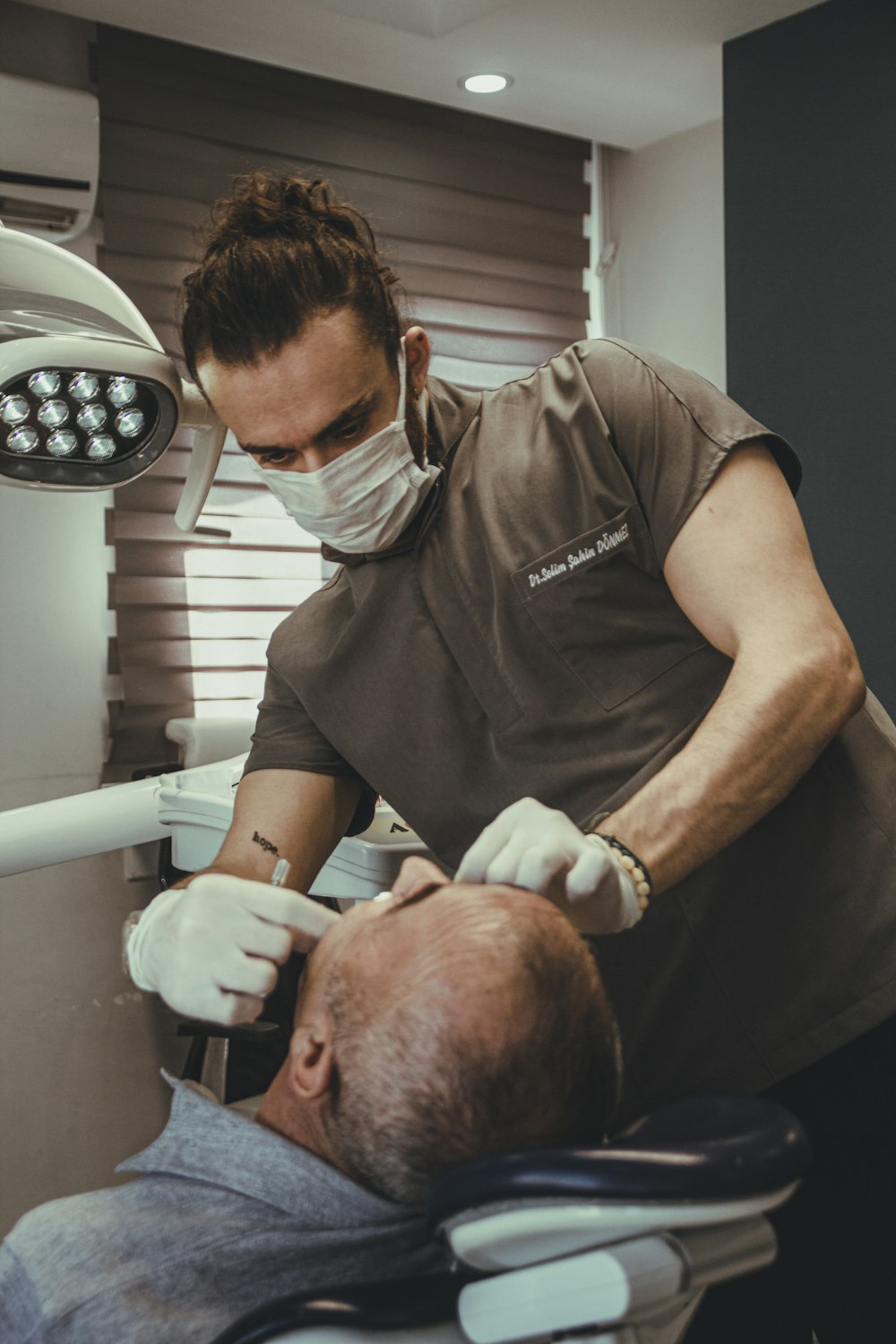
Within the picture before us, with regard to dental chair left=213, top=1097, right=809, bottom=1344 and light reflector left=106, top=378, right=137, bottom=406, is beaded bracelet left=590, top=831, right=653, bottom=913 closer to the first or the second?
dental chair left=213, top=1097, right=809, bottom=1344

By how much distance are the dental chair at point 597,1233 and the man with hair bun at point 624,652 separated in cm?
36

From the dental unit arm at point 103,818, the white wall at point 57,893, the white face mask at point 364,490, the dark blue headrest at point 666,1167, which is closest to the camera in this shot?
the dark blue headrest at point 666,1167

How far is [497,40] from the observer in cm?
252

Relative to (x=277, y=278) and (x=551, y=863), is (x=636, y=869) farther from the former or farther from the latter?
(x=277, y=278)

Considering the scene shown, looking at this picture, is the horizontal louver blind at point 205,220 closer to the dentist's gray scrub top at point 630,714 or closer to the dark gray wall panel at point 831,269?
the dark gray wall panel at point 831,269

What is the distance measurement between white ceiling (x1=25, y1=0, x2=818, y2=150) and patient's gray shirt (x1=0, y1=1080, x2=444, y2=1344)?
2.21 meters

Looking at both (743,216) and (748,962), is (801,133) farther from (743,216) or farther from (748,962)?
(748,962)

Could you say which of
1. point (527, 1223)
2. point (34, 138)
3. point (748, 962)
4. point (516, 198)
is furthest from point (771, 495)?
point (516, 198)

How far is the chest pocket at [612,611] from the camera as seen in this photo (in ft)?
3.87

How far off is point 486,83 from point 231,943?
95.9 inches

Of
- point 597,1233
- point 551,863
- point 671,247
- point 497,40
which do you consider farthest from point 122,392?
point 671,247

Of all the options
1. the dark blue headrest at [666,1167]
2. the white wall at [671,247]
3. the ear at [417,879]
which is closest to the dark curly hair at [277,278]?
the ear at [417,879]

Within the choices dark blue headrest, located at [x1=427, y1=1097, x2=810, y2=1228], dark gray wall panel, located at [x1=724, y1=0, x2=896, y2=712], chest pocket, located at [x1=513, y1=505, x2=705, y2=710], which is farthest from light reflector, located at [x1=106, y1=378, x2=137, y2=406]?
dark gray wall panel, located at [x1=724, y1=0, x2=896, y2=712]

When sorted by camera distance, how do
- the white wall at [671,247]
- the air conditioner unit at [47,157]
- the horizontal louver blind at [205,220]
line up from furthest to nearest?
1. the white wall at [671,247]
2. the horizontal louver blind at [205,220]
3. the air conditioner unit at [47,157]
